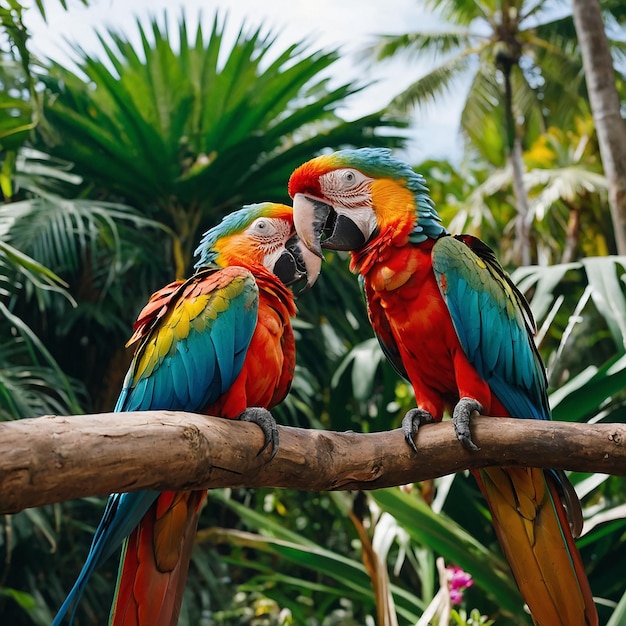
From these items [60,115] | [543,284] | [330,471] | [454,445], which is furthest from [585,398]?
[60,115]

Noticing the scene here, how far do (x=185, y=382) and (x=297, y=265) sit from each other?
50 cm

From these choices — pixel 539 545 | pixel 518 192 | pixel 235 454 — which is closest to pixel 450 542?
pixel 539 545

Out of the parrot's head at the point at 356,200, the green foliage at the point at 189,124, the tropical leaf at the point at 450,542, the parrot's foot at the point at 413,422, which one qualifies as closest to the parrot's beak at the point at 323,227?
the parrot's head at the point at 356,200

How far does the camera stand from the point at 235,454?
46.8 inches

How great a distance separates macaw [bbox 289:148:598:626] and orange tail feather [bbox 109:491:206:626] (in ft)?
1.63

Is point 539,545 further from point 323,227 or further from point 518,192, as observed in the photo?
point 518,192

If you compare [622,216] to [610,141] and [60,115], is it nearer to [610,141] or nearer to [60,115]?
[610,141]

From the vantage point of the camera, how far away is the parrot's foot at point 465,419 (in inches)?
55.7

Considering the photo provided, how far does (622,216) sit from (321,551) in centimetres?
198

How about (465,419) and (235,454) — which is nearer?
(235,454)

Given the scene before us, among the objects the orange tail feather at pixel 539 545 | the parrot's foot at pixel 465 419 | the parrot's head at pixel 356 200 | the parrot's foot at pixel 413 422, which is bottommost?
the orange tail feather at pixel 539 545

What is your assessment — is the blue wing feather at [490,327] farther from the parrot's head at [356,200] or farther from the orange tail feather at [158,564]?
the orange tail feather at [158,564]

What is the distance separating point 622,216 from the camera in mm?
3215

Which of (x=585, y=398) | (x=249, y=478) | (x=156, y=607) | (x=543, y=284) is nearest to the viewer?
(x=249, y=478)
